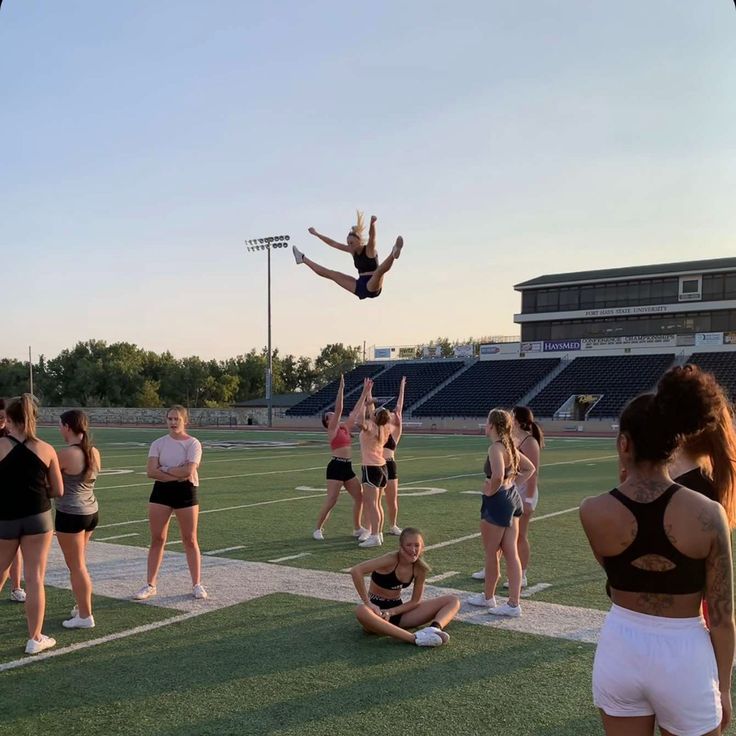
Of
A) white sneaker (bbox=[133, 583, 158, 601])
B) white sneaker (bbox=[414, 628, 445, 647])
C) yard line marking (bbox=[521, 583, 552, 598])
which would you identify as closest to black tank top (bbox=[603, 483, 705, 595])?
white sneaker (bbox=[414, 628, 445, 647])

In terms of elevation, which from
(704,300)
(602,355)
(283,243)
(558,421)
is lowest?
(558,421)

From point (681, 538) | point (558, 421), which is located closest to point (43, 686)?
point (681, 538)

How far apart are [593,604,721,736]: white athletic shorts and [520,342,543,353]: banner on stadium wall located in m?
54.2

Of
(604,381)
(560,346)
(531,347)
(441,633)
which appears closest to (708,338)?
(604,381)

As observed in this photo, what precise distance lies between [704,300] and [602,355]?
732 centimetres

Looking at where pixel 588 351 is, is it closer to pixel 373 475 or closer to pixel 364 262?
pixel 373 475

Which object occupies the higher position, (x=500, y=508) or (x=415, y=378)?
(x=415, y=378)

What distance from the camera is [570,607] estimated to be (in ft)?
21.9

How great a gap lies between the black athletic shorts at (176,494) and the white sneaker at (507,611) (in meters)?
2.76

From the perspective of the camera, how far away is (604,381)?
159 ft

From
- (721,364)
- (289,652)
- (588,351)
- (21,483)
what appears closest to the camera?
(21,483)

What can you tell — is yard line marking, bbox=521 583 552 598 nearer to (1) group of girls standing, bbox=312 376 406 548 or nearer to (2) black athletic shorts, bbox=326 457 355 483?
(1) group of girls standing, bbox=312 376 406 548

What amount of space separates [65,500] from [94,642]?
1.11m

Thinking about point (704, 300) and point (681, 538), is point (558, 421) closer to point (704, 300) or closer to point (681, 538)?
point (704, 300)
